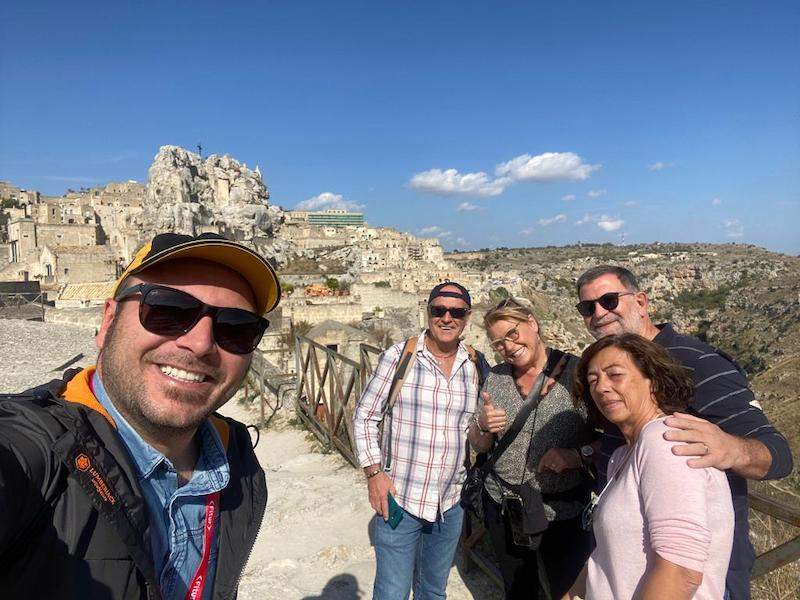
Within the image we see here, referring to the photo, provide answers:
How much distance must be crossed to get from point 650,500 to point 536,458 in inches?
42.2

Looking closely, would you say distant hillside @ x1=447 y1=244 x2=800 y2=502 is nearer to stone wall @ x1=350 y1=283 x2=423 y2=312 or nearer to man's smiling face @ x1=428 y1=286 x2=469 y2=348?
man's smiling face @ x1=428 y1=286 x2=469 y2=348

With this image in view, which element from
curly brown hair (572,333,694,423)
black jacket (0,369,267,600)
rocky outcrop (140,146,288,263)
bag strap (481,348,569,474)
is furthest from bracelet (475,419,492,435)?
rocky outcrop (140,146,288,263)

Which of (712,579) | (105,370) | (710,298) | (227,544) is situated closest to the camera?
(105,370)

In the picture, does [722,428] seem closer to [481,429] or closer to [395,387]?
[481,429]

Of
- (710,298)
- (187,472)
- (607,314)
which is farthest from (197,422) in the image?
(710,298)

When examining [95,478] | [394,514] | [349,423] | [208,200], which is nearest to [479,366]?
[394,514]

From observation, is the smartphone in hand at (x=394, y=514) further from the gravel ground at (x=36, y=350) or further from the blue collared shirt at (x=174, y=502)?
the gravel ground at (x=36, y=350)

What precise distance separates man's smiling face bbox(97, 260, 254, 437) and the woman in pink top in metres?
1.48

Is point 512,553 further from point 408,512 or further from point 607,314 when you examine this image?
point 607,314

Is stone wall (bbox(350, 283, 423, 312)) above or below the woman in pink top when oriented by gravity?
below

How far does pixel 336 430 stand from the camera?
666cm

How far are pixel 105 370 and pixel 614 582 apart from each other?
6.29 ft

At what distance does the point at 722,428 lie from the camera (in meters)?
1.83

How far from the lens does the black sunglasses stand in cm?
138
